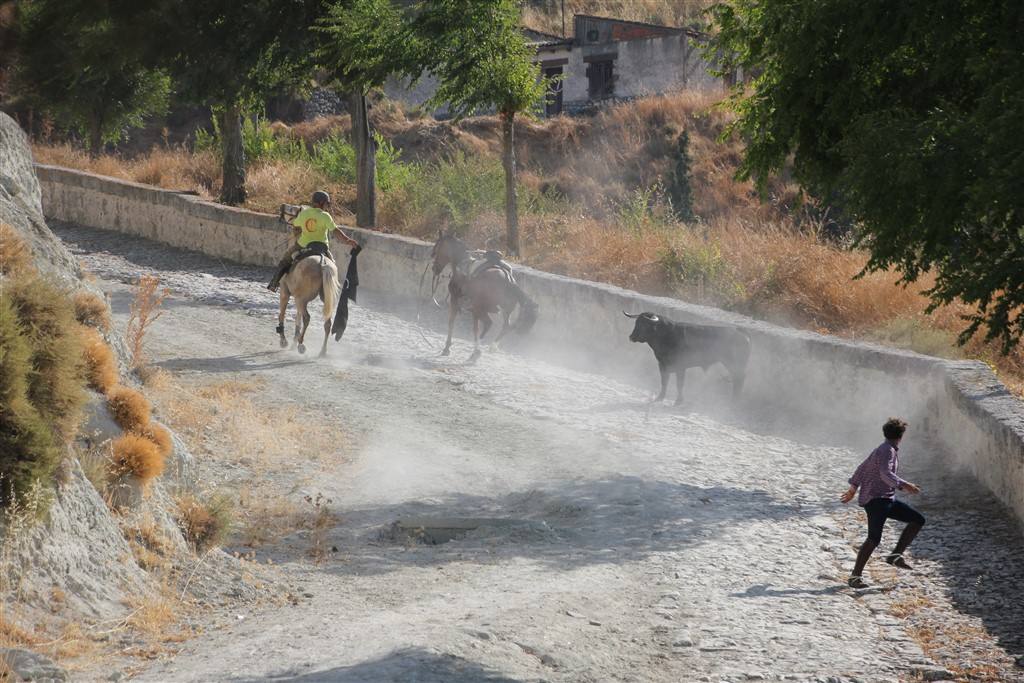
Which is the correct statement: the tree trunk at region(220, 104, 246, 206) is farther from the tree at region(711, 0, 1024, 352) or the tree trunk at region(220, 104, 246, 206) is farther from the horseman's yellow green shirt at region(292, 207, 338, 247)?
the tree at region(711, 0, 1024, 352)

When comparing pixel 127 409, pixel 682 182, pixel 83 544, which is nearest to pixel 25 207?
pixel 127 409

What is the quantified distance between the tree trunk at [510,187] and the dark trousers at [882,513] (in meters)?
13.4

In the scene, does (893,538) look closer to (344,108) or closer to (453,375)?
(453,375)

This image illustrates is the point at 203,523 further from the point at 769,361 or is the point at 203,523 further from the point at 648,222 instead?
the point at 648,222

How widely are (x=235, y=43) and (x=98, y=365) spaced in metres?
17.4

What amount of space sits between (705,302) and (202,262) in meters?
11.4

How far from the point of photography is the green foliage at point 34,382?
7.41 m

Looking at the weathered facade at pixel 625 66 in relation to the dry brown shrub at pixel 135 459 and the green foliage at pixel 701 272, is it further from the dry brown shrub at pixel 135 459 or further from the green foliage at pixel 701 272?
the dry brown shrub at pixel 135 459

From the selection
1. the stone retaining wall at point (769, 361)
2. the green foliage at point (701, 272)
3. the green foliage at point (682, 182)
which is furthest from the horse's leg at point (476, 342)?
the green foliage at point (682, 182)

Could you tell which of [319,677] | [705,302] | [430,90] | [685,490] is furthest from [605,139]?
[319,677]

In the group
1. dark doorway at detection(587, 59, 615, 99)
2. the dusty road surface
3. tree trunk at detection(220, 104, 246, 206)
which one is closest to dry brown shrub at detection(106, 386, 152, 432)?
the dusty road surface

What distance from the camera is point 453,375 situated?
1677cm

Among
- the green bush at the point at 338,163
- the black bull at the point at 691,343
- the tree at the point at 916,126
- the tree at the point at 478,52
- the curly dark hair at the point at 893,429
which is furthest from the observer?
the green bush at the point at 338,163

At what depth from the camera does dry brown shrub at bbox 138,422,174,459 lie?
9711mm
